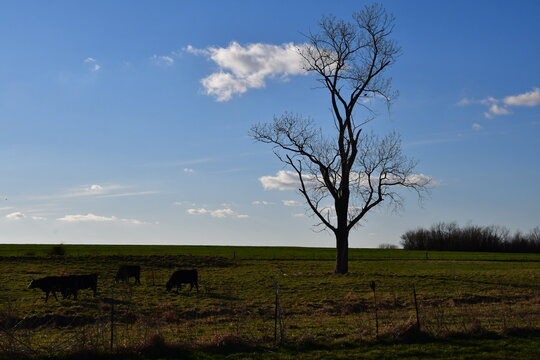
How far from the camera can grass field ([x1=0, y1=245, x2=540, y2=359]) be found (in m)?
12.0

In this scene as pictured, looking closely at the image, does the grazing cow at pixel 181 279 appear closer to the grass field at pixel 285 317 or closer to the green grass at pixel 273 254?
the grass field at pixel 285 317

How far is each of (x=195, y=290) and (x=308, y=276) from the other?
388 inches

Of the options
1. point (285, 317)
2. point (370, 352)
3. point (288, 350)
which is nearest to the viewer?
point (370, 352)

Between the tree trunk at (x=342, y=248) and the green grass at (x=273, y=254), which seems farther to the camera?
the green grass at (x=273, y=254)

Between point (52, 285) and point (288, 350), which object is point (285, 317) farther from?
point (52, 285)

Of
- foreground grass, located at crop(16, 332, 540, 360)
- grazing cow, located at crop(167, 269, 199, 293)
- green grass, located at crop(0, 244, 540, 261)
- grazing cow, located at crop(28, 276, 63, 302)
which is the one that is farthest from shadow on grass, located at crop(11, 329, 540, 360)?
green grass, located at crop(0, 244, 540, 261)

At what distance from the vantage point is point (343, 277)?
116 feet

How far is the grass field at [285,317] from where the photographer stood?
12039 mm

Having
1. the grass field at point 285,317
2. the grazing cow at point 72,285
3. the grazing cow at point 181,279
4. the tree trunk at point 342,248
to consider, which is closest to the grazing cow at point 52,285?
the grazing cow at point 72,285

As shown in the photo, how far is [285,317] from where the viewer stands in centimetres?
1867

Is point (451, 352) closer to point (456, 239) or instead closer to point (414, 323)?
point (414, 323)

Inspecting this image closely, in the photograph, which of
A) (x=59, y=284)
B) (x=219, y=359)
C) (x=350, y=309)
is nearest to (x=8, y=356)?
(x=219, y=359)

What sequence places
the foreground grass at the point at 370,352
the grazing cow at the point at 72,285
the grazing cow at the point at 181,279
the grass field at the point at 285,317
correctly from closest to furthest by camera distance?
the foreground grass at the point at 370,352 → the grass field at the point at 285,317 → the grazing cow at the point at 72,285 → the grazing cow at the point at 181,279

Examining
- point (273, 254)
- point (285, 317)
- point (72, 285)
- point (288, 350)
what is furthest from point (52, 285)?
point (273, 254)
